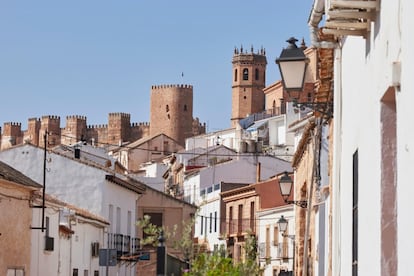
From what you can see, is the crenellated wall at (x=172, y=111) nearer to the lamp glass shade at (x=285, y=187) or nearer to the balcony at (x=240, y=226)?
the balcony at (x=240, y=226)

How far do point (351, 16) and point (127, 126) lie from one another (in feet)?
508

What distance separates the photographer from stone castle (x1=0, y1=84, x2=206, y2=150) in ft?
502

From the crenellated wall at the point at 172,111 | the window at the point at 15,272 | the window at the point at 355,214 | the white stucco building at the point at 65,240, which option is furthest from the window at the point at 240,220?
the crenellated wall at the point at 172,111

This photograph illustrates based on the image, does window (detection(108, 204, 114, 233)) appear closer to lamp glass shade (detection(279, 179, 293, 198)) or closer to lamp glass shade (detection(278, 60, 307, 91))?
lamp glass shade (detection(279, 179, 293, 198))

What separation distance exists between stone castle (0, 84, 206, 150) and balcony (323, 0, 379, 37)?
13744 cm

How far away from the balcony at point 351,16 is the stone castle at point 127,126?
137442 mm

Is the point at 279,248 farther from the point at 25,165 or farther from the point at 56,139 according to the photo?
the point at 56,139

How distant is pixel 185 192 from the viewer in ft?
233

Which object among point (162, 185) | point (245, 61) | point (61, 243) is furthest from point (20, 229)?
point (245, 61)

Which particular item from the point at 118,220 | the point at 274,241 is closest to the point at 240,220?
the point at 274,241

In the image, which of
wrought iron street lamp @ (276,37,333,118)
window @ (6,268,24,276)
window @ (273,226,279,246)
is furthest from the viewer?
window @ (273,226,279,246)

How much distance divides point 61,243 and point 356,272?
24.3 m

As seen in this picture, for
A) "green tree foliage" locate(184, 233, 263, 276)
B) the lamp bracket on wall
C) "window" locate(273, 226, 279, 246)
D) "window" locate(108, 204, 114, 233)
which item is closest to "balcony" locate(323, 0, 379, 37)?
the lamp bracket on wall

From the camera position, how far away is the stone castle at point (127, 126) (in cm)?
15300
